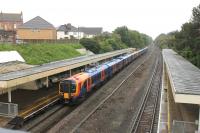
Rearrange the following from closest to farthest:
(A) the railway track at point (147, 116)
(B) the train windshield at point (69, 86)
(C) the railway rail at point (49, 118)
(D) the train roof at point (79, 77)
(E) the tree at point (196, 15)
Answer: (C) the railway rail at point (49, 118) < (A) the railway track at point (147, 116) < (B) the train windshield at point (69, 86) < (D) the train roof at point (79, 77) < (E) the tree at point (196, 15)

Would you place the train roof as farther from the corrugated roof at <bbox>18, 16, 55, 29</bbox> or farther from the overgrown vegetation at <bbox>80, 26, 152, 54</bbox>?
the corrugated roof at <bbox>18, 16, 55, 29</bbox>

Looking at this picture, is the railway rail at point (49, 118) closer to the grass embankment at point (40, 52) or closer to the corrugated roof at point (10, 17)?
the grass embankment at point (40, 52)

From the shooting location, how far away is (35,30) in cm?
6806

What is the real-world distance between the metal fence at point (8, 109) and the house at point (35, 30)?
49.0 m

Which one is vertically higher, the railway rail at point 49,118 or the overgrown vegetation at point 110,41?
the overgrown vegetation at point 110,41

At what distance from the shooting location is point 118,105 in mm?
24703

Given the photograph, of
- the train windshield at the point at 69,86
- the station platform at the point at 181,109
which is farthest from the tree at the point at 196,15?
the train windshield at the point at 69,86

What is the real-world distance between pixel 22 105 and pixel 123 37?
319 ft

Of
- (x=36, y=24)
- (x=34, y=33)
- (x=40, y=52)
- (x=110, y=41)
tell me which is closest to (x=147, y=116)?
(x=40, y=52)

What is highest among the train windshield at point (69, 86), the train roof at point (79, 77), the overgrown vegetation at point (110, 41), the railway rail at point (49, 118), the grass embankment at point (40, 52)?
the overgrown vegetation at point (110, 41)

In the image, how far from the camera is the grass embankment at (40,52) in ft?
129

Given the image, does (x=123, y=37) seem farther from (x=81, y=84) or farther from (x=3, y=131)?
(x=3, y=131)

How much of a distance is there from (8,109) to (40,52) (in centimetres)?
2635

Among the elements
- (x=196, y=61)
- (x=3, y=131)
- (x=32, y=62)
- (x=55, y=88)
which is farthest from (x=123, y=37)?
(x=3, y=131)
